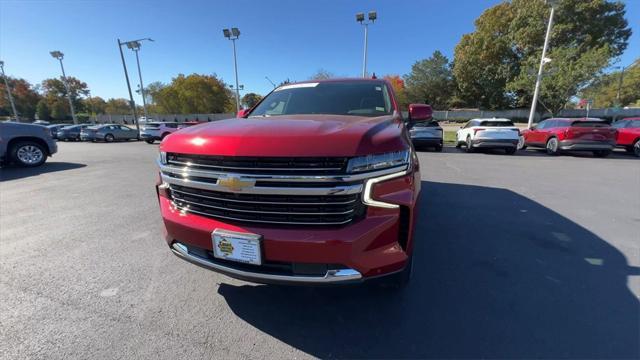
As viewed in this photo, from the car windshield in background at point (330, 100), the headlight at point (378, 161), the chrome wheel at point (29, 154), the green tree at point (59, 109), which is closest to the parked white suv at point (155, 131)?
the chrome wheel at point (29, 154)

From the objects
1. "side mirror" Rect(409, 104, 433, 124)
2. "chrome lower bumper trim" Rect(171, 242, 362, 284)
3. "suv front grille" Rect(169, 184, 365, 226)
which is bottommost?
"chrome lower bumper trim" Rect(171, 242, 362, 284)

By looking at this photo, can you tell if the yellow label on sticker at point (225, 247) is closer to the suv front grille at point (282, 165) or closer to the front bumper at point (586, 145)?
the suv front grille at point (282, 165)

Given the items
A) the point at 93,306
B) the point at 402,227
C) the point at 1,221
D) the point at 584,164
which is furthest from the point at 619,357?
the point at 584,164

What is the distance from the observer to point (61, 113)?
242ft

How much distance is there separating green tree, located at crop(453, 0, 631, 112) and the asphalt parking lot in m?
21.0

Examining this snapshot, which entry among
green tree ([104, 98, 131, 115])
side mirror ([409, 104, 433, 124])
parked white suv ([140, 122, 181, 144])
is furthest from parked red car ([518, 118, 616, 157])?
green tree ([104, 98, 131, 115])

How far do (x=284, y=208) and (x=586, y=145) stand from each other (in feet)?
44.2

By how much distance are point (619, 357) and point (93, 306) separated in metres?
3.77

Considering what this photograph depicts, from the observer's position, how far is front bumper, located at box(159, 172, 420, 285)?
1626mm

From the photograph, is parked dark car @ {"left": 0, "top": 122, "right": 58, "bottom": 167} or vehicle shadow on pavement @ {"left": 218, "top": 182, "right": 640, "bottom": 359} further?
parked dark car @ {"left": 0, "top": 122, "right": 58, "bottom": 167}

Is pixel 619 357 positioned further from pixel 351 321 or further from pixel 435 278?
pixel 351 321

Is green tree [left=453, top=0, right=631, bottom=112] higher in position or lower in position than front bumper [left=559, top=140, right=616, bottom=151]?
higher

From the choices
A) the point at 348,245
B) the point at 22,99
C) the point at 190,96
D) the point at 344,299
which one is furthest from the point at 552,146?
the point at 22,99

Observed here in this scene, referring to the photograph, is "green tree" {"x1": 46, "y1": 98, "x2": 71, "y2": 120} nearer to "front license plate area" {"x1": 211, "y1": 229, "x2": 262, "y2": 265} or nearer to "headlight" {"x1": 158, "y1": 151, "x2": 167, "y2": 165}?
"headlight" {"x1": 158, "y1": 151, "x2": 167, "y2": 165}
